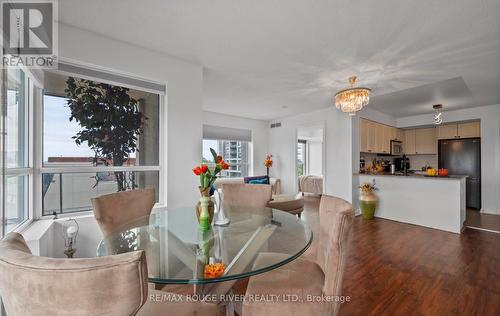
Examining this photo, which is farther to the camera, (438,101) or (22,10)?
(438,101)

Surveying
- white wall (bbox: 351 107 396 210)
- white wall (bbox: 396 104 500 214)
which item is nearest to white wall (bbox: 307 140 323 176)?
white wall (bbox: 351 107 396 210)

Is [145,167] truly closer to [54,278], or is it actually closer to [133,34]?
[133,34]

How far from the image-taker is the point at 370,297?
1934 mm

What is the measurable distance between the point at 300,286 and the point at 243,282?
1.15 metres

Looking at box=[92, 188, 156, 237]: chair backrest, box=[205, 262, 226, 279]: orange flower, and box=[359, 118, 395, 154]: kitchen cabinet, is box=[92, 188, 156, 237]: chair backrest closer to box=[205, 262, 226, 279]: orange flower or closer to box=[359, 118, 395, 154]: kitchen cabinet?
box=[205, 262, 226, 279]: orange flower

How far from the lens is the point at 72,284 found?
59 cm

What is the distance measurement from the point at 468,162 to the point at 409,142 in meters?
1.43

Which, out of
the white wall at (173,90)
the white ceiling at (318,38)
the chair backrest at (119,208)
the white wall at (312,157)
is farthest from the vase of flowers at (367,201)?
the white wall at (312,157)

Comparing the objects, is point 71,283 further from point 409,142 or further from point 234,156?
point 409,142

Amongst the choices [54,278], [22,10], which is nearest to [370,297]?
[54,278]

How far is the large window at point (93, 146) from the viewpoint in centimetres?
212

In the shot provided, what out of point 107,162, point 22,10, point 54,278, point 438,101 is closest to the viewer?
point 54,278

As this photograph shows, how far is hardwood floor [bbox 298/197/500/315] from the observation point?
5.96 ft

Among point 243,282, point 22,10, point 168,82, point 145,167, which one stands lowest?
point 243,282
